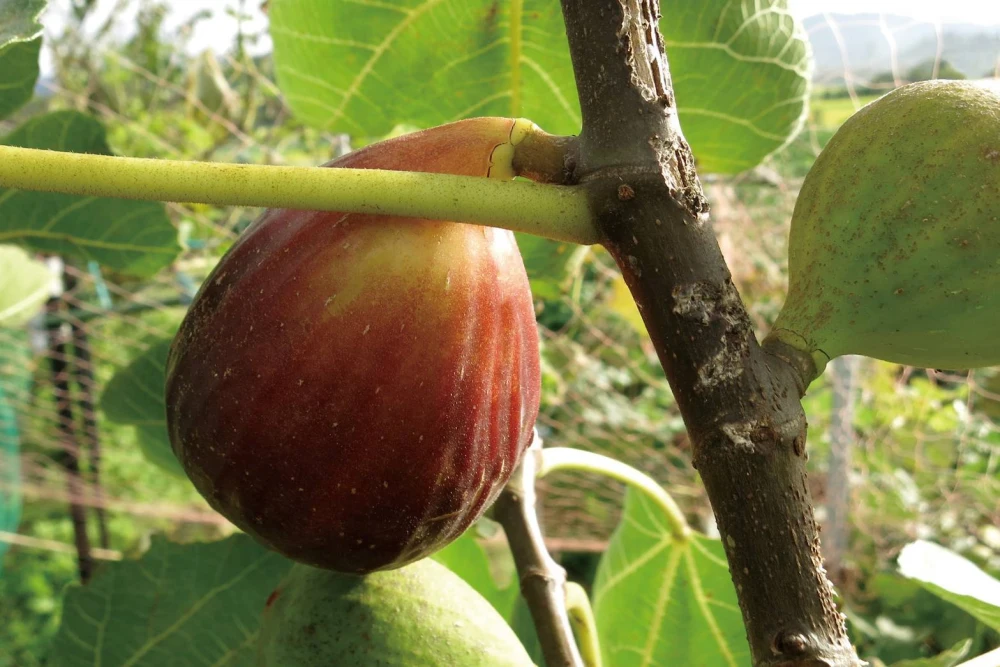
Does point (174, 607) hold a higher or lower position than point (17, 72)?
lower

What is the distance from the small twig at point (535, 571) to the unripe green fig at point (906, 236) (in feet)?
0.80

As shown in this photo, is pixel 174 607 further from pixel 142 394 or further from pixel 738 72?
pixel 738 72

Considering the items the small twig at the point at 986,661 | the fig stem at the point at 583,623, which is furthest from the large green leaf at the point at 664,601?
the small twig at the point at 986,661

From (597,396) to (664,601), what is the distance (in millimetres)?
2364

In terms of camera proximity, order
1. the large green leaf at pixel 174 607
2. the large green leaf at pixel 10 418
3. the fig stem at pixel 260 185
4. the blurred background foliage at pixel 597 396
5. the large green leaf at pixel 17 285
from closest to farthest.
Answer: the fig stem at pixel 260 185 → the large green leaf at pixel 174 607 → the large green leaf at pixel 17 285 → the large green leaf at pixel 10 418 → the blurred background foliage at pixel 597 396

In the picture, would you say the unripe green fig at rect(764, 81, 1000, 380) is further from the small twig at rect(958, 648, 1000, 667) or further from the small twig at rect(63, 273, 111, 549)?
the small twig at rect(63, 273, 111, 549)

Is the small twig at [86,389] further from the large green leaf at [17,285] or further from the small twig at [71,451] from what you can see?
the large green leaf at [17,285]

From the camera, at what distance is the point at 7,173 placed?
1.10 feet

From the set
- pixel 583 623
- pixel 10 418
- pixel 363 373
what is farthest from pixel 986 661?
pixel 10 418

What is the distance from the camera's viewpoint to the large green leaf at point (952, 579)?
23.4 inches

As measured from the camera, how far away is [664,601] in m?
0.85

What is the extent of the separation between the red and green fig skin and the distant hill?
1252 mm

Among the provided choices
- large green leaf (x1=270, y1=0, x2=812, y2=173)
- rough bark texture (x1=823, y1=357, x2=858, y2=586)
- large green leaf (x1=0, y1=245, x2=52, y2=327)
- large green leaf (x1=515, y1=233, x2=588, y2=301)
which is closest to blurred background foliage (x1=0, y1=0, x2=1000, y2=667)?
rough bark texture (x1=823, y1=357, x2=858, y2=586)

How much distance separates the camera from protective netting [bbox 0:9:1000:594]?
239 cm
